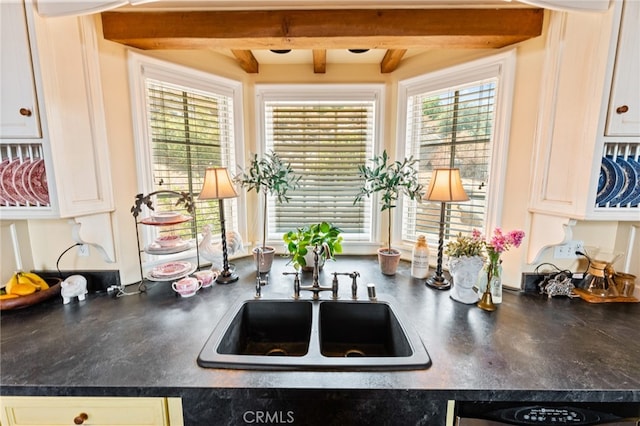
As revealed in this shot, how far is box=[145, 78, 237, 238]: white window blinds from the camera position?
5.77 feet

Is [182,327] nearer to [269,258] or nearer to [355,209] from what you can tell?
[269,258]

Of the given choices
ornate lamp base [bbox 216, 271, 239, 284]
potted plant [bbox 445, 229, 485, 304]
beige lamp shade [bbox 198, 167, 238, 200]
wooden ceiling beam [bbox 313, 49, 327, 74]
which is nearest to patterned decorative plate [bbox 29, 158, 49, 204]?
beige lamp shade [bbox 198, 167, 238, 200]

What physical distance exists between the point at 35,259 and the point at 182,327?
1.09 m

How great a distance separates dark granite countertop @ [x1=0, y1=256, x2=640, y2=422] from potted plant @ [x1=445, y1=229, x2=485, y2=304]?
7 cm

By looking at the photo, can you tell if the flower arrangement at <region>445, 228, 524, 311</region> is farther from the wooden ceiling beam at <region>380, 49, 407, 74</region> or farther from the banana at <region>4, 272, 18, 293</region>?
the banana at <region>4, 272, 18, 293</region>

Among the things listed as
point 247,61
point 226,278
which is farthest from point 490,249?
point 247,61

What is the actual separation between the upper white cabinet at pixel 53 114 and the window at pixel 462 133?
194cm

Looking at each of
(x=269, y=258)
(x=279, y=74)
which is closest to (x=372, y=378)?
(x=269, y=258)

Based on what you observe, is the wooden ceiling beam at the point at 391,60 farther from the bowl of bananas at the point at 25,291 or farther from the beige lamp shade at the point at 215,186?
the bowl of bananas at the point at 25,291

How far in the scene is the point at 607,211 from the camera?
127 centimetres

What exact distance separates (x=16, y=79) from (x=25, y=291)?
1.02m

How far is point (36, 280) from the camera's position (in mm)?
1449

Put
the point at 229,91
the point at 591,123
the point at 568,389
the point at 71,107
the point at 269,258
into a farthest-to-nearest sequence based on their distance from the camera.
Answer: the point at 229,91 → the point at 269,258 → the point at 71,107 → the point at 591,123 → the point at 568,389

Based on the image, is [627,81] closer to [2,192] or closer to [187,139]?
[187,139]
